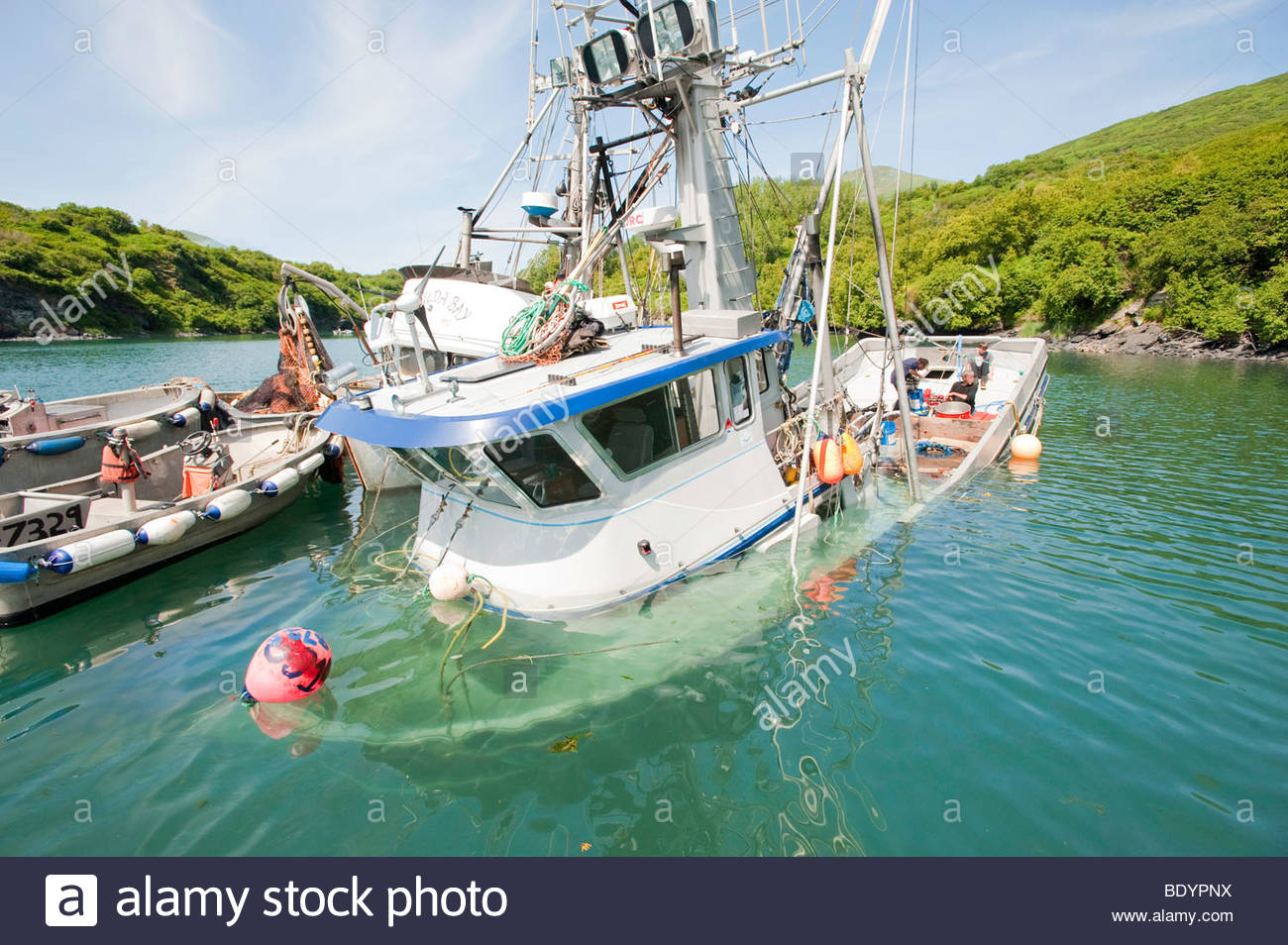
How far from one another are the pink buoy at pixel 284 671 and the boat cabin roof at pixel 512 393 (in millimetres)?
2015

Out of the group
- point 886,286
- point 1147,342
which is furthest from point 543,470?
point 1147,342

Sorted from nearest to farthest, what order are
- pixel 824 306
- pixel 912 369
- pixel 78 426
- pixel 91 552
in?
pixel 824 306 < pixel 91 552 < pixel 78 426 < pixel 912 369

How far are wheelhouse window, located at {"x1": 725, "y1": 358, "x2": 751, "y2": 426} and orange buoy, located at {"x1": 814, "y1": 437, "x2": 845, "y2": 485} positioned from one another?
49.6 inches

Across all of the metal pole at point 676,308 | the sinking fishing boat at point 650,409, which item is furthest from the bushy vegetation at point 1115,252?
the metal pole at point 676,308

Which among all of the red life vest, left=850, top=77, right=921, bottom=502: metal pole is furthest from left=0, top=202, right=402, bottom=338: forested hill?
left=850, top=77, right=921, bottom=502: metal pole

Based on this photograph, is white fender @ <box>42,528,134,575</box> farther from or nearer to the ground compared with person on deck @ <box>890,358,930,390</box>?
farther from the ground

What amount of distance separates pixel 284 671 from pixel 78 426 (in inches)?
472

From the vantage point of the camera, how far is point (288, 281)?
1445 cm

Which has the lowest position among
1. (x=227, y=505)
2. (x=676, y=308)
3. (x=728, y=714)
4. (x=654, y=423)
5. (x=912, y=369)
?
(x=728, y=714)

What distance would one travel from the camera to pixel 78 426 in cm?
1316

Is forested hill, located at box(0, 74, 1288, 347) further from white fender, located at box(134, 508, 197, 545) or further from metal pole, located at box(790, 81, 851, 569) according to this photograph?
white fender, located at box(134, 508, 197, 545)

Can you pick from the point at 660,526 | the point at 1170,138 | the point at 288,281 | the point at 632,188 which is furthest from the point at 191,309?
the point at 1170,138

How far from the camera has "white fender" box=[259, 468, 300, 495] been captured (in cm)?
1105

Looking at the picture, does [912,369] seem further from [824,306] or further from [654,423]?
[654,423]
